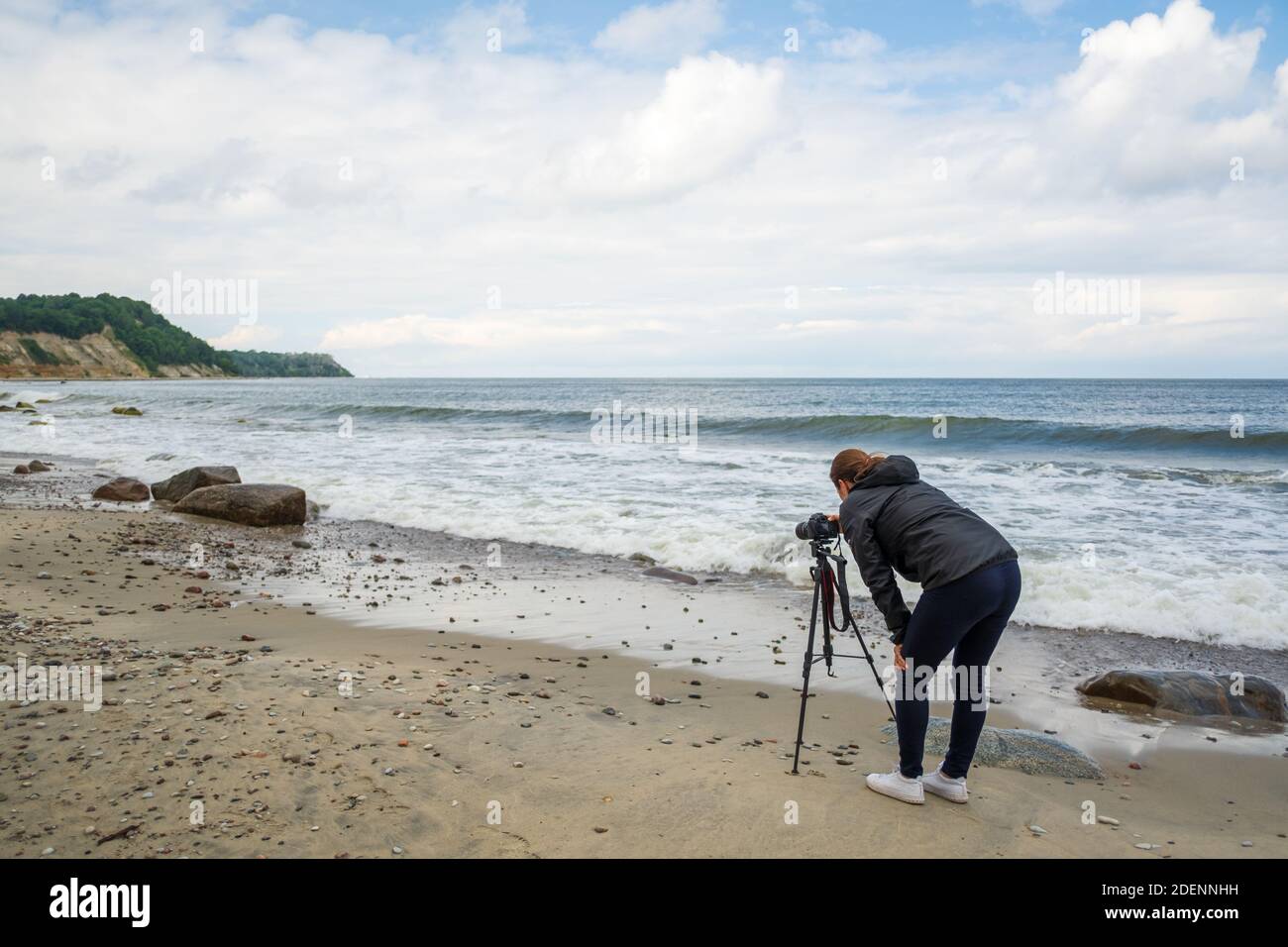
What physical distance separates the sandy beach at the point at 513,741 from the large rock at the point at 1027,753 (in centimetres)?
11

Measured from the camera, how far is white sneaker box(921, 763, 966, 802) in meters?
4.30

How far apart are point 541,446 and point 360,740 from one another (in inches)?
881

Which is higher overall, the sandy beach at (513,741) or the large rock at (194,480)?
the large rock at (194,480)

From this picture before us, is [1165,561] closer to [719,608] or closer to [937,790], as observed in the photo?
[719,608]

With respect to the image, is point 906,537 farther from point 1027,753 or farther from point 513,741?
point 513,741

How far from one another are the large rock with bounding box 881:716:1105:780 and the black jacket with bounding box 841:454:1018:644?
4.58 feet

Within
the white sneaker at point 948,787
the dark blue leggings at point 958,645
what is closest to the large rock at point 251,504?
the dark blue leggings at point 958,645

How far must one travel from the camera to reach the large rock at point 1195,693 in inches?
235

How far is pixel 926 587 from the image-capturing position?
13.5 feet

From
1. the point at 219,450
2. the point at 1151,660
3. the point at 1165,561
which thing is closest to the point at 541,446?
the point at 219,450

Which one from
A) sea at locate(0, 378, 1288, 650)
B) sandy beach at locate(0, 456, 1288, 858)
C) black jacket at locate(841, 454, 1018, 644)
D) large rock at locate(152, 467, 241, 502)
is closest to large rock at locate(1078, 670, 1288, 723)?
sandy beach at locate(0, 456, 1288, 858)

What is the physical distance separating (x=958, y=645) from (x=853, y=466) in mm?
1051

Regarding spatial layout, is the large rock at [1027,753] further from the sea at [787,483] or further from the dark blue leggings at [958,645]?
the sea at [787,483]
